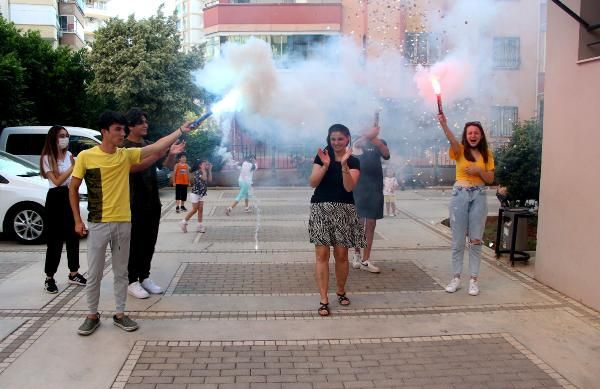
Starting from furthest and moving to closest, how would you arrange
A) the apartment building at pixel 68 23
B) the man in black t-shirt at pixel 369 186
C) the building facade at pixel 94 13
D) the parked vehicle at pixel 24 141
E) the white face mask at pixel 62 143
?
the building facade at pixel 94 13 → the apartment building at pixel 68 23 → the parked vehicle at pixel 24 141 → the man in black t-shirt at pixel 369 186 → the white face mask at pixel 62 143

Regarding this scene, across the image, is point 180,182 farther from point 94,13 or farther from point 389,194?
point 94,13

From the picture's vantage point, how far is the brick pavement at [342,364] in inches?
152

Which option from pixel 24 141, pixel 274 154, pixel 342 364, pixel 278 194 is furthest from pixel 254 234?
pixel 274 154

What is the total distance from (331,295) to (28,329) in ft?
9.90

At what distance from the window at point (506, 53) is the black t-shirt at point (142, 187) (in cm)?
673

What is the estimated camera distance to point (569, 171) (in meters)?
5.73

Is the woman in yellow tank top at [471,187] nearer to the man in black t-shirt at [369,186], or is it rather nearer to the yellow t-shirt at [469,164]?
the yellow t-shirt at [469,164]

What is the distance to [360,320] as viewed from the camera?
5.14m

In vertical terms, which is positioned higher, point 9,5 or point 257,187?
point 9,5

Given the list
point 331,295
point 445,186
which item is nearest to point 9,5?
point 445,186

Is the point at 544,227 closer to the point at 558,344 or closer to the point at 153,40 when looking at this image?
the point at 558,344

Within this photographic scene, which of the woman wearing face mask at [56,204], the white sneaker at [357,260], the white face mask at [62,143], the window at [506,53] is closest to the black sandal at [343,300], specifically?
the white sneaker at [357,260]

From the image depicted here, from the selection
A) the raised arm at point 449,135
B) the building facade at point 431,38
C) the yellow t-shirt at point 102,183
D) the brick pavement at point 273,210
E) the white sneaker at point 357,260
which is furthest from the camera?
the brick pavement at point 273,210

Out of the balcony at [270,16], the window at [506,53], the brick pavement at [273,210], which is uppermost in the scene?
the balcony at [270,16]
